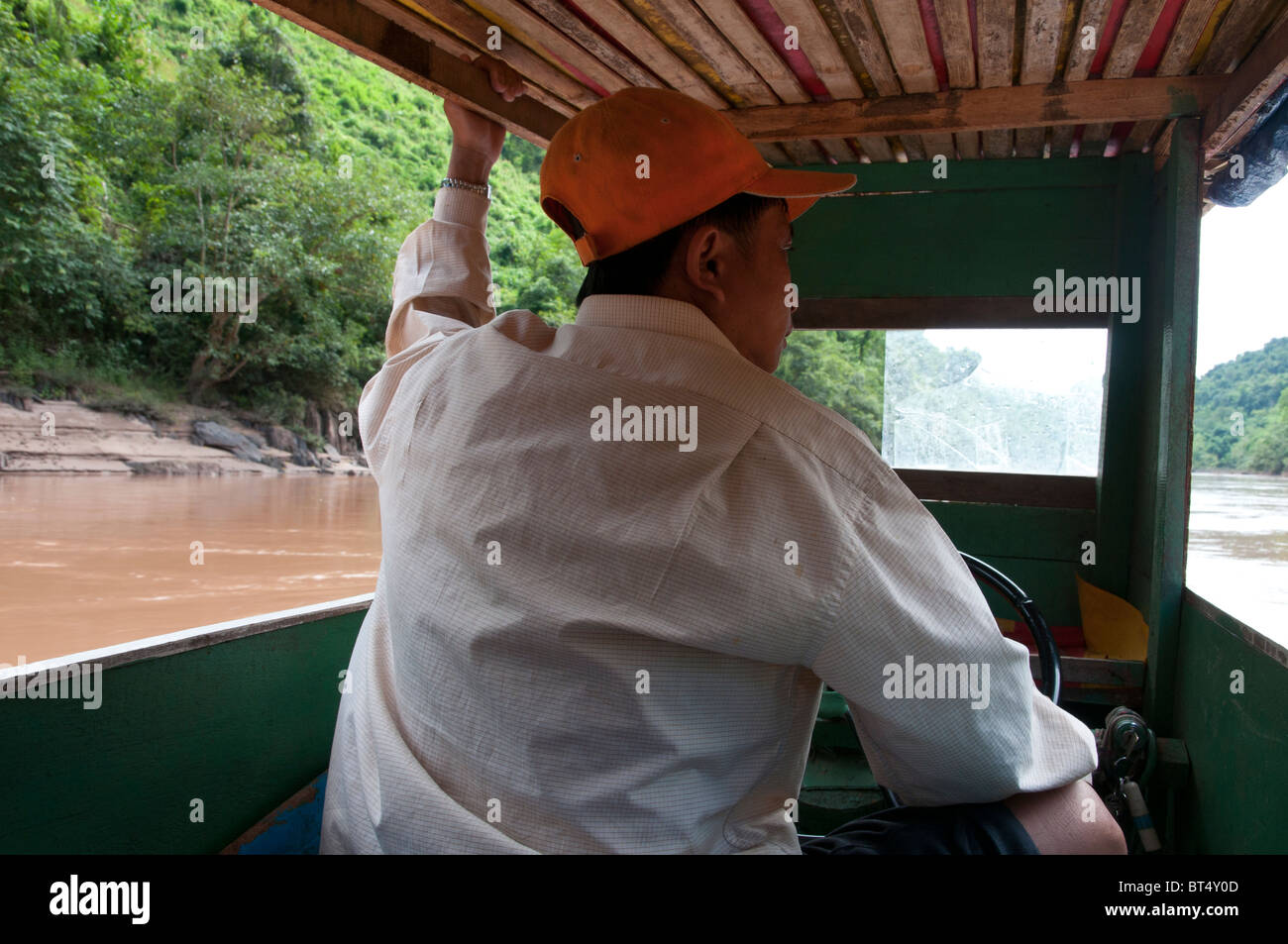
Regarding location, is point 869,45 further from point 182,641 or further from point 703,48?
point 182,641

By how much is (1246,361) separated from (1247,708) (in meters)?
4.07

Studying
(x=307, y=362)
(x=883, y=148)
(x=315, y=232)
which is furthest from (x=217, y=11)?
(x=883, y=148)

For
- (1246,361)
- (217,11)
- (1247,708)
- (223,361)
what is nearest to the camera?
(1247,708)

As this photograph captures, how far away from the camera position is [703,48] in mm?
2783

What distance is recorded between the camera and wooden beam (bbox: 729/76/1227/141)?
292 cm

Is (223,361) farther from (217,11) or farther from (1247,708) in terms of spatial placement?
(1247,708)

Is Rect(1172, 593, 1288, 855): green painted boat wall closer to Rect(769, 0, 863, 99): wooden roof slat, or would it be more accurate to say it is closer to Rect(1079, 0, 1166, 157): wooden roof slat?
Rect(1079, 0, 1166, 157): wooden roof slat

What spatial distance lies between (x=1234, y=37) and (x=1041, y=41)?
0.53 m

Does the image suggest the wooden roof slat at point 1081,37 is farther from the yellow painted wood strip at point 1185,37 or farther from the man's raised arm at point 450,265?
the man's raised arm at point 450,265

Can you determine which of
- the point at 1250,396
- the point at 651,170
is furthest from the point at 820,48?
the point at 1250,396

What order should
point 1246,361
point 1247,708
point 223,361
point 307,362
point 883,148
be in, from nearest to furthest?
1. point 1247,708
2. point 883,148
3. point 1246,361
4. point 223,361
5. point 307,362

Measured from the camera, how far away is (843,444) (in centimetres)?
101

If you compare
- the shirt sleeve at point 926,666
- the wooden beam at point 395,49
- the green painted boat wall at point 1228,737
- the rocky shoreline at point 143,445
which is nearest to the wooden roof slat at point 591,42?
the wooden beam at point 395,49
